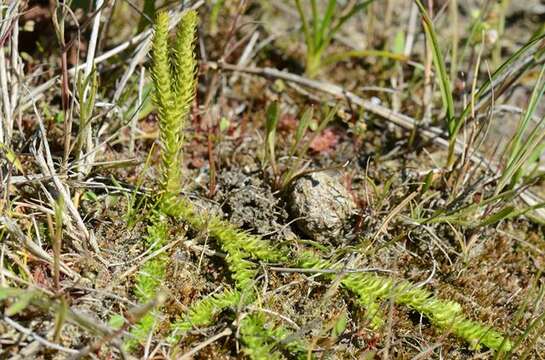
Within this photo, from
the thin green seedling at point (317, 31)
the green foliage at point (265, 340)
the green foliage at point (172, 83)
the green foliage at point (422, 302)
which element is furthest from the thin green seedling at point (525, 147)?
the green foliage at point (172, 83)

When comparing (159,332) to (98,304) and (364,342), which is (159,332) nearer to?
(98,304)

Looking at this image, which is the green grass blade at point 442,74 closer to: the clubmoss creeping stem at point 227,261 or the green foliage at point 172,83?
the clubmoss creeping stem at point 227,261

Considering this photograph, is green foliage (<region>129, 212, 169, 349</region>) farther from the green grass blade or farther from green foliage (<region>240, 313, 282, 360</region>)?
the green grass blade

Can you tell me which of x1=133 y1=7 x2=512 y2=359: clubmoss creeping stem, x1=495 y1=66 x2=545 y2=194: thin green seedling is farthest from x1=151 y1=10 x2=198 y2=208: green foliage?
x1=495 y1=66 x2=545 y2=194: thin green seedling

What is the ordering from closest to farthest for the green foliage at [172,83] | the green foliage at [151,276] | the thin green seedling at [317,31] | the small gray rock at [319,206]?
the green foliage at [151,276]
the green foliage at [172,83]
the small gray rock at [319,206]
the thin green seedling at [317,31]

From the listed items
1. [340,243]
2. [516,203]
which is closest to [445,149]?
[516,203]
